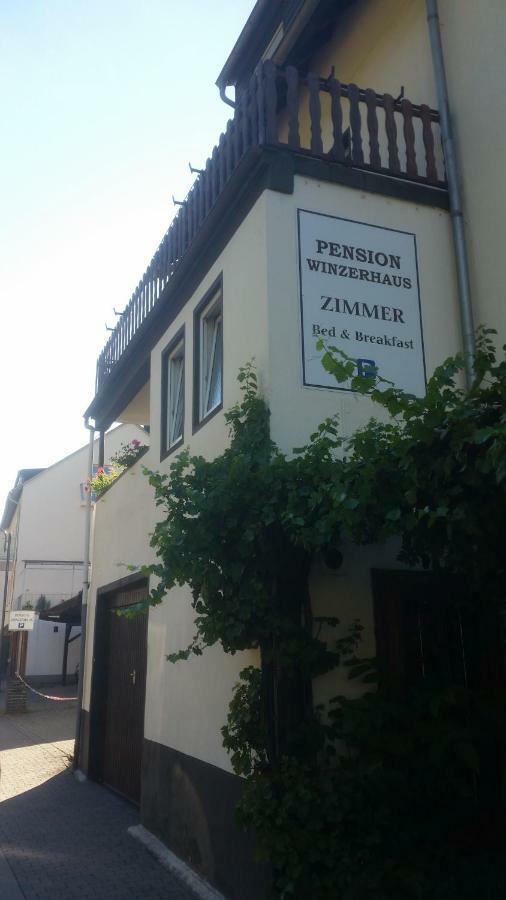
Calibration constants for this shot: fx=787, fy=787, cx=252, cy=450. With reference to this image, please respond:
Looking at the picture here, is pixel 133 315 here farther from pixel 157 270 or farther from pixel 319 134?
pixel 319 134

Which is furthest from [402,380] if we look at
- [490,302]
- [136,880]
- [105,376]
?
[105,376]

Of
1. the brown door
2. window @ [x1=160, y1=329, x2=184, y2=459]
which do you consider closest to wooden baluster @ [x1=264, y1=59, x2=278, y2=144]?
window @ [x1=160, y1=329, x2=184, y2=459]

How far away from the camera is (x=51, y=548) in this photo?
30094 millimetres

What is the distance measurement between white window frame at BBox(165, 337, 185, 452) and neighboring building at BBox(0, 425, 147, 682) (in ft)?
66.7

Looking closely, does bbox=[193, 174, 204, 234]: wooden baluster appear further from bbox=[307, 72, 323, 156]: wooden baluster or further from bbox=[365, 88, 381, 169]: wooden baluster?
bbox=[365, 88, 381, 169]: wooden baluster

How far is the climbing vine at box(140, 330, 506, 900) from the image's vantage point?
12.4 ft

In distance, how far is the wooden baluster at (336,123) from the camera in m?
6.58

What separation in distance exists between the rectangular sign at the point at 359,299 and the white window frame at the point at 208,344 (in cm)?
127

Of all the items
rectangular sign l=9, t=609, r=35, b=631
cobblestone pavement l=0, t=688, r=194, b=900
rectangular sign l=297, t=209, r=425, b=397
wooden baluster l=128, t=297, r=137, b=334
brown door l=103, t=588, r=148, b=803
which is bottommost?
cobblestone pavement l=0, t=688, r=194, b=900

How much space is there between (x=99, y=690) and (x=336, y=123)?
778 centimetres

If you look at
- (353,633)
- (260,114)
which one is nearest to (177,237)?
(260,114)

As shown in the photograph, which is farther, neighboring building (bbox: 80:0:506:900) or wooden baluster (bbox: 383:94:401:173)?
wooden baluster (bbox: 383:94:401:173)

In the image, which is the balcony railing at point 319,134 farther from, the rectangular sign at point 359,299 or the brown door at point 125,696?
the brown door at point 125,696

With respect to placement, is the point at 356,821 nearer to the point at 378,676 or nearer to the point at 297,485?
the point at 378,676
